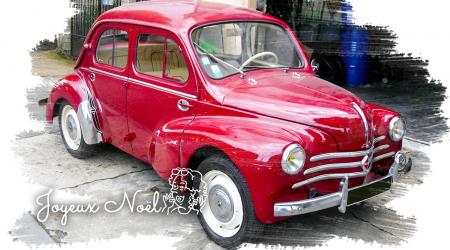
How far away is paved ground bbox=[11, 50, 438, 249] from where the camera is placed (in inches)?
139

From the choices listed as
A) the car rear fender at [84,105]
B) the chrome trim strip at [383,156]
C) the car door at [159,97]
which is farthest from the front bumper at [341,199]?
the car rear fender at [84,105]

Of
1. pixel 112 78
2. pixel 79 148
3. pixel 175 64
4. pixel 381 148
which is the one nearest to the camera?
pixel 381 148

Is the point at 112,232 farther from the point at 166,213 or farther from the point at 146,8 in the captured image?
the point at 146,8

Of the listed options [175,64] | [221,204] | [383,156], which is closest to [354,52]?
[383,156]

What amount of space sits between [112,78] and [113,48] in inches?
13.4

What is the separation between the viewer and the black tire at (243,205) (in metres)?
3.12

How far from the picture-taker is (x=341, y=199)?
3150 mm

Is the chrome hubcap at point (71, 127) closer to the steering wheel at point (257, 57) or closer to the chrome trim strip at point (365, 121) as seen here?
the steering wheel at point (257, 57)

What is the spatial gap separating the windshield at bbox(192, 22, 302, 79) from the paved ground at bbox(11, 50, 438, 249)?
1.29m

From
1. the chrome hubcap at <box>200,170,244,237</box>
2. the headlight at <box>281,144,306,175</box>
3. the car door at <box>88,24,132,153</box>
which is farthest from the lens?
the car door at <box>88,24,132,153</box>

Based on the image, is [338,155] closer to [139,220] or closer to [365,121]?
[365,121]

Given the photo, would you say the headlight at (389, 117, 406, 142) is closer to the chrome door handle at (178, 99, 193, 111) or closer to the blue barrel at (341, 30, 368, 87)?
the chrome door handle at (178, 99, 193, 111)

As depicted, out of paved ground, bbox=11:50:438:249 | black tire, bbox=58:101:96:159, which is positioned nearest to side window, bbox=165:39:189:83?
paved ground, bbox=11:50:438:249

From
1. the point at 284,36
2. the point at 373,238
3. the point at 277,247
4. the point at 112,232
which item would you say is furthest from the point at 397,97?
the point at 112,232
